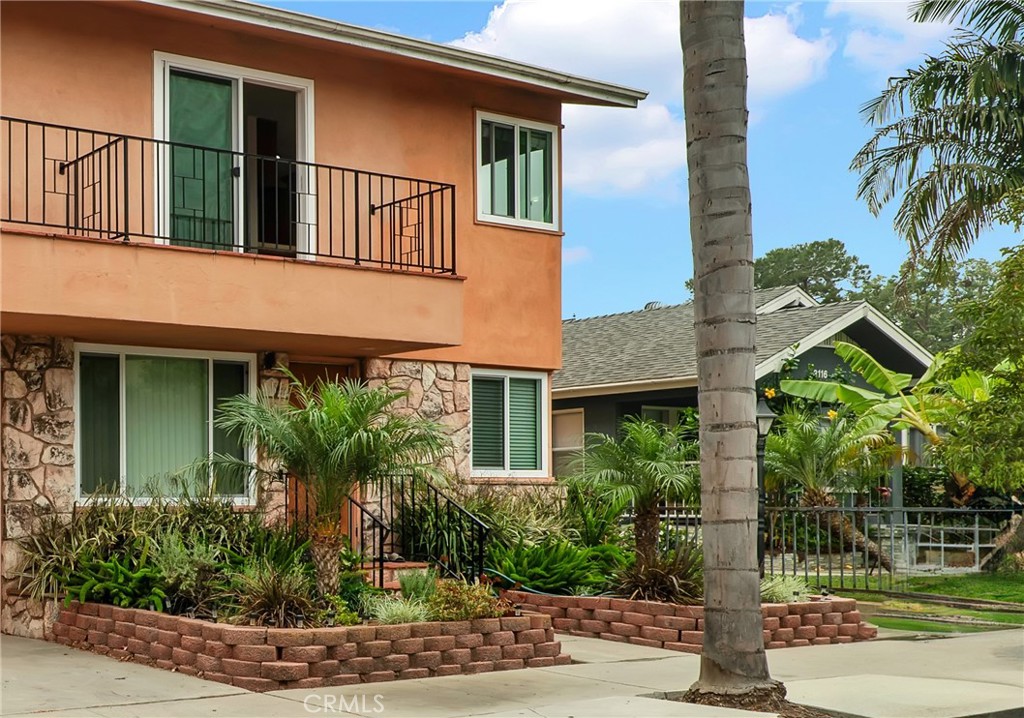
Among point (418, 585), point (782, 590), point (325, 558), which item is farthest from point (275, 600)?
point (782, 590)

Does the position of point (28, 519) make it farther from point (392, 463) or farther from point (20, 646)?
point (392, 463)

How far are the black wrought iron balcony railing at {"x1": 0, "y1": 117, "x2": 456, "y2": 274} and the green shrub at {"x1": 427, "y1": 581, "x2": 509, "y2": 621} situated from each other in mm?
4765

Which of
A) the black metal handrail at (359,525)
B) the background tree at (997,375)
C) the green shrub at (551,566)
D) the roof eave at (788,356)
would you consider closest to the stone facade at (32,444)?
the black metal handrail at (359,525)

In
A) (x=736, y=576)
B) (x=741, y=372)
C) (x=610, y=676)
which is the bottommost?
(x=610, y=676)

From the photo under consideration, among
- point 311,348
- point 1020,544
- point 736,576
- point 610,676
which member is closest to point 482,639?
point 610,676

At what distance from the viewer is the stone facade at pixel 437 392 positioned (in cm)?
1694

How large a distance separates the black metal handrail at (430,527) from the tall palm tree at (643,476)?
1.52 meters

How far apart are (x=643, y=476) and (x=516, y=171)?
212 inches

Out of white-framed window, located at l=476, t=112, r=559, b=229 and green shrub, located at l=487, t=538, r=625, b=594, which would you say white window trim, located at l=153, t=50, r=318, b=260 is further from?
green shrub, located at l=487, t=538, r=625, b=594

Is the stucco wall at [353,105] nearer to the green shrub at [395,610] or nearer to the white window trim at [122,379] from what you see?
the white window trim at [122,379]

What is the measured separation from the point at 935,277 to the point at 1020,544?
4.86 metres

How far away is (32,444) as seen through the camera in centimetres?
1395

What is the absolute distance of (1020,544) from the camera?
22344mm

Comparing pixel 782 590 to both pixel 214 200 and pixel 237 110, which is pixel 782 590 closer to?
pixel 214 200
